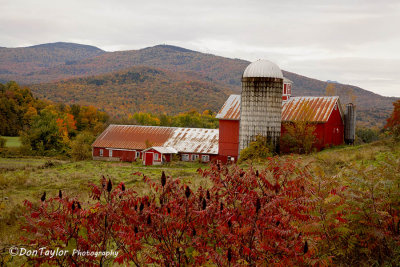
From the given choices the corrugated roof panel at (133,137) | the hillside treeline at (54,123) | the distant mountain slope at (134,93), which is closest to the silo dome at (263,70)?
the corrugated roof panel at (133,137)

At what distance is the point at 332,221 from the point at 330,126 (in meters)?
32.8

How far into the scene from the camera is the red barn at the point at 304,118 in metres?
36.6

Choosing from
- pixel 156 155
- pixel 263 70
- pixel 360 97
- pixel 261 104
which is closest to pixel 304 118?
pixel 261 104

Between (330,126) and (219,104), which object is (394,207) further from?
(219,104)

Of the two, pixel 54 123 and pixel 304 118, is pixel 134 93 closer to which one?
pixel 54 123

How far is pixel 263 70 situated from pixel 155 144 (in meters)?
18.0

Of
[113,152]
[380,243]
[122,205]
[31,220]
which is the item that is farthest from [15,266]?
[113,152]

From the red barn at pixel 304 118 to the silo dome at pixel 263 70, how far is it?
15.8 feet

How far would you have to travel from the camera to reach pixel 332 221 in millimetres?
6367

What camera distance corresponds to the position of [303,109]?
37781 millimetres

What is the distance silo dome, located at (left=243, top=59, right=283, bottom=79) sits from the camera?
34188mm

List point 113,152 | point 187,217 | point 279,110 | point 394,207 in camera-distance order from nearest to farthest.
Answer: point 187,217, point 394,207, point 279,110, point 113,152

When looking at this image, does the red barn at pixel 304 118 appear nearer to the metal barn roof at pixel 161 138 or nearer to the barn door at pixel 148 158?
the metal barn roof at pixel 161 138

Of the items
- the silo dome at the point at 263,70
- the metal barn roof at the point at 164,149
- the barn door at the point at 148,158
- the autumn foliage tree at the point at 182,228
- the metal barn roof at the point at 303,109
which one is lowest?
the barn door at the point at 148,158
